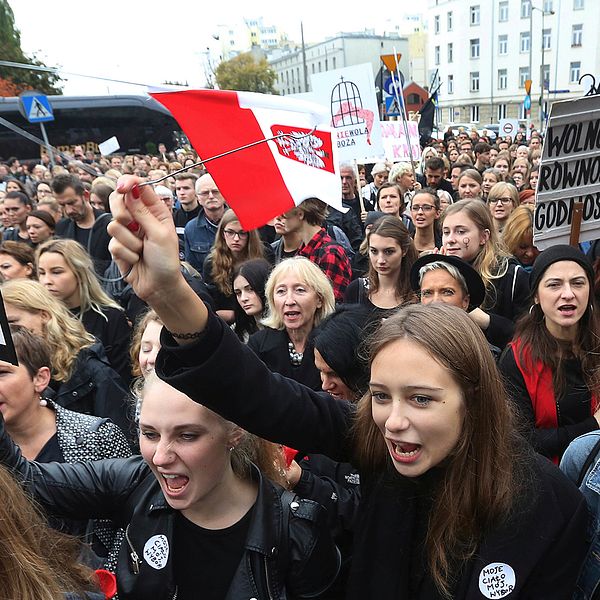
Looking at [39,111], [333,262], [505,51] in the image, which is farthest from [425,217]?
[505,51]

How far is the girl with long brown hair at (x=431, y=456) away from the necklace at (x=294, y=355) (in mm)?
1723

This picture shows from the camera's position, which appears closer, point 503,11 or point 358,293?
point 358,293

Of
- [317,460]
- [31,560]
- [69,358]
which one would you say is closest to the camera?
[31,560]

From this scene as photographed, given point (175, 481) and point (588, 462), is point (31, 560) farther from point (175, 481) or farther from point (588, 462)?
point (588, 462)

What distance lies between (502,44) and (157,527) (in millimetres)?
63576

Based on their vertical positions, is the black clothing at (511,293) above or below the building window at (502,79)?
below

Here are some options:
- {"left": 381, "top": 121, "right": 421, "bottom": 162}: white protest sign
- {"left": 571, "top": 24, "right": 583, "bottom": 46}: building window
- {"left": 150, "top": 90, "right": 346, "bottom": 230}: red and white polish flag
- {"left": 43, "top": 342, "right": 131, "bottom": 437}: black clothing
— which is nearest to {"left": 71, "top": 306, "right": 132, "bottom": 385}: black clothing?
{"left": 43, "top": 342, "right": 131, "bottom": 437}: black clothing

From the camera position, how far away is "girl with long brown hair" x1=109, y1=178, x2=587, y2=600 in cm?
143

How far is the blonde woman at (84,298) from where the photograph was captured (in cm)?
376

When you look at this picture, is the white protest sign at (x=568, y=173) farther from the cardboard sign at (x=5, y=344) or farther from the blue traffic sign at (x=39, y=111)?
the blue traffic sign at (x=39, y=111)

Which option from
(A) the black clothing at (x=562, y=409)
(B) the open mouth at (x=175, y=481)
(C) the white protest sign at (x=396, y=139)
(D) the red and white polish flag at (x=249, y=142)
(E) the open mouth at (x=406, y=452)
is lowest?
(A) the black clothing at (x=562, y=409)

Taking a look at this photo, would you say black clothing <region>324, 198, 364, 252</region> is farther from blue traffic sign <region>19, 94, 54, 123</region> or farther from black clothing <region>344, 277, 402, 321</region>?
Answer: blue traffic sign <region>19, 94, 54, 123</region>

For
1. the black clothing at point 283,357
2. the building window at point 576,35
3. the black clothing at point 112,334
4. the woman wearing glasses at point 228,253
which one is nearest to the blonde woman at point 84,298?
the black clothing at point 112,334

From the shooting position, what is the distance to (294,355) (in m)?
3.43
